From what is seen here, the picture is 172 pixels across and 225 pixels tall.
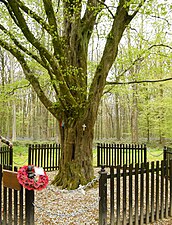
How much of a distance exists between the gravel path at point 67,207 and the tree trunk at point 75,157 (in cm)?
34

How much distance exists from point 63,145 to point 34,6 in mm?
5188

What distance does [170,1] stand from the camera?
19.2 feet

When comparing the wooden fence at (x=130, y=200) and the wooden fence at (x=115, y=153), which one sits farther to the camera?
the wooden fence at (x=115, y=153)

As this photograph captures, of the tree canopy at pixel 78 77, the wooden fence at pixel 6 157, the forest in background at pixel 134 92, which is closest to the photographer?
the tree canopy at pixel 78 77

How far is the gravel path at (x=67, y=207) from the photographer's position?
14.5 ft

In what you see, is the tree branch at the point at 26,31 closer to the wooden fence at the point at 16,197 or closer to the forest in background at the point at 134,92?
the wooden fence at the point at 16,197

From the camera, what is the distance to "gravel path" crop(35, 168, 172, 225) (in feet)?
14.5

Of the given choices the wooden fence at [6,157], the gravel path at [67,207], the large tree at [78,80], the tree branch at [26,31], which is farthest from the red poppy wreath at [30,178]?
the wooden fence at [6,157]

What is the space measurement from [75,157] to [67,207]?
179 cm

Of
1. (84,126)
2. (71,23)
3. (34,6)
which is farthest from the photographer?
(34,6)

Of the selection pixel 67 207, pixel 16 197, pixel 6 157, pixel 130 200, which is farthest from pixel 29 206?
pixel 6 157

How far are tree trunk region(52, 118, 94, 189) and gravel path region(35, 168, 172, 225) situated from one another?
0.34 metres

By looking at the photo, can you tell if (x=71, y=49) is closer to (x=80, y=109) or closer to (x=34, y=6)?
(x=80, y=109)

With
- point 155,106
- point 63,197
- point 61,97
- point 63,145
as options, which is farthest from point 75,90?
point 155,106
